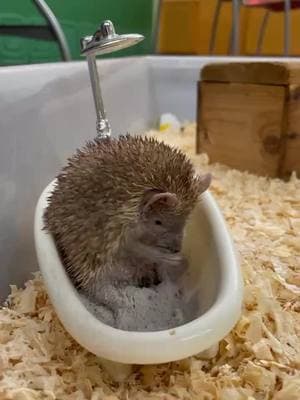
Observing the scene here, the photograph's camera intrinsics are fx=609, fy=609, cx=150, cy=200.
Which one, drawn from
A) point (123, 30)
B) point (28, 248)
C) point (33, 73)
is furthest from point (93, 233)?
point (123, 30)

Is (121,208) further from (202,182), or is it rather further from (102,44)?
(102,44)

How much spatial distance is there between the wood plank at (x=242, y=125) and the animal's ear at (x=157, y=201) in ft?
2.88

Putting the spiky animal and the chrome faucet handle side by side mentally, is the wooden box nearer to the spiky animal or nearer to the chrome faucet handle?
the chrome faucet handle

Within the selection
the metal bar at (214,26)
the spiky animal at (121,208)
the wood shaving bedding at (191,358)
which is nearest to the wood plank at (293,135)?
the wood shaving bedding at (191,358)

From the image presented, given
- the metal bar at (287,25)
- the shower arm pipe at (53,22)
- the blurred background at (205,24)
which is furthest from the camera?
the metal bar at (287,25)

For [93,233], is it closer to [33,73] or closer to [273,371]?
[273,371]

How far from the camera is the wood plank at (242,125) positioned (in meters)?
1.71

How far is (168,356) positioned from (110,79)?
1.22 m

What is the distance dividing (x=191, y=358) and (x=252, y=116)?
1.02 metres

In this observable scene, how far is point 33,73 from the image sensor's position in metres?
1.25

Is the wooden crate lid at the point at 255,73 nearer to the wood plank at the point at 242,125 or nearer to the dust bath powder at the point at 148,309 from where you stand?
the wood plank at the point at 242,125

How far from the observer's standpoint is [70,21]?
6.34 ft

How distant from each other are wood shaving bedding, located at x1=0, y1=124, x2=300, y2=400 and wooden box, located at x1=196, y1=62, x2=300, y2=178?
0.59m

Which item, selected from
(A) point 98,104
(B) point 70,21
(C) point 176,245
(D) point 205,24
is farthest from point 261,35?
(C) point 176,245
